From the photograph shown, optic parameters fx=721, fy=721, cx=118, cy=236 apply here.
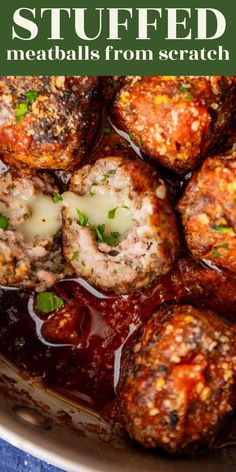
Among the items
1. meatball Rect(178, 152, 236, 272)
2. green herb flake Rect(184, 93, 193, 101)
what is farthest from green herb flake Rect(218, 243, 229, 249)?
green herb flake Rect(184, 93, 193, 101)

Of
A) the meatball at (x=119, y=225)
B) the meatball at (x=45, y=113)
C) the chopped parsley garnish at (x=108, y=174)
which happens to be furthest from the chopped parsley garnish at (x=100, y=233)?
the meatball at (x=45, y=113)

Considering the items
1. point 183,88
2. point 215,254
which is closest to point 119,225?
point 215,254

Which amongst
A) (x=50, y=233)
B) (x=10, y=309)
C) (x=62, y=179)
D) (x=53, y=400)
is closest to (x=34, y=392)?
(x=53, y=400)

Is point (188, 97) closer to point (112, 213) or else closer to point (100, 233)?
point (112, 213)

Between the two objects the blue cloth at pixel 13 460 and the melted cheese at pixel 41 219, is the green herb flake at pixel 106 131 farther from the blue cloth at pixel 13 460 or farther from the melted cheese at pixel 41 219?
the blue cloth at pixel 13 460

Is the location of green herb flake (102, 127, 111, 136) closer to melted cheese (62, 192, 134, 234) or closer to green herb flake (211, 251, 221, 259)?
melted cheese (62, 192, 134, 234)

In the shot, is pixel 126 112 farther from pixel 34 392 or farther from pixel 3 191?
pixel 34 392
